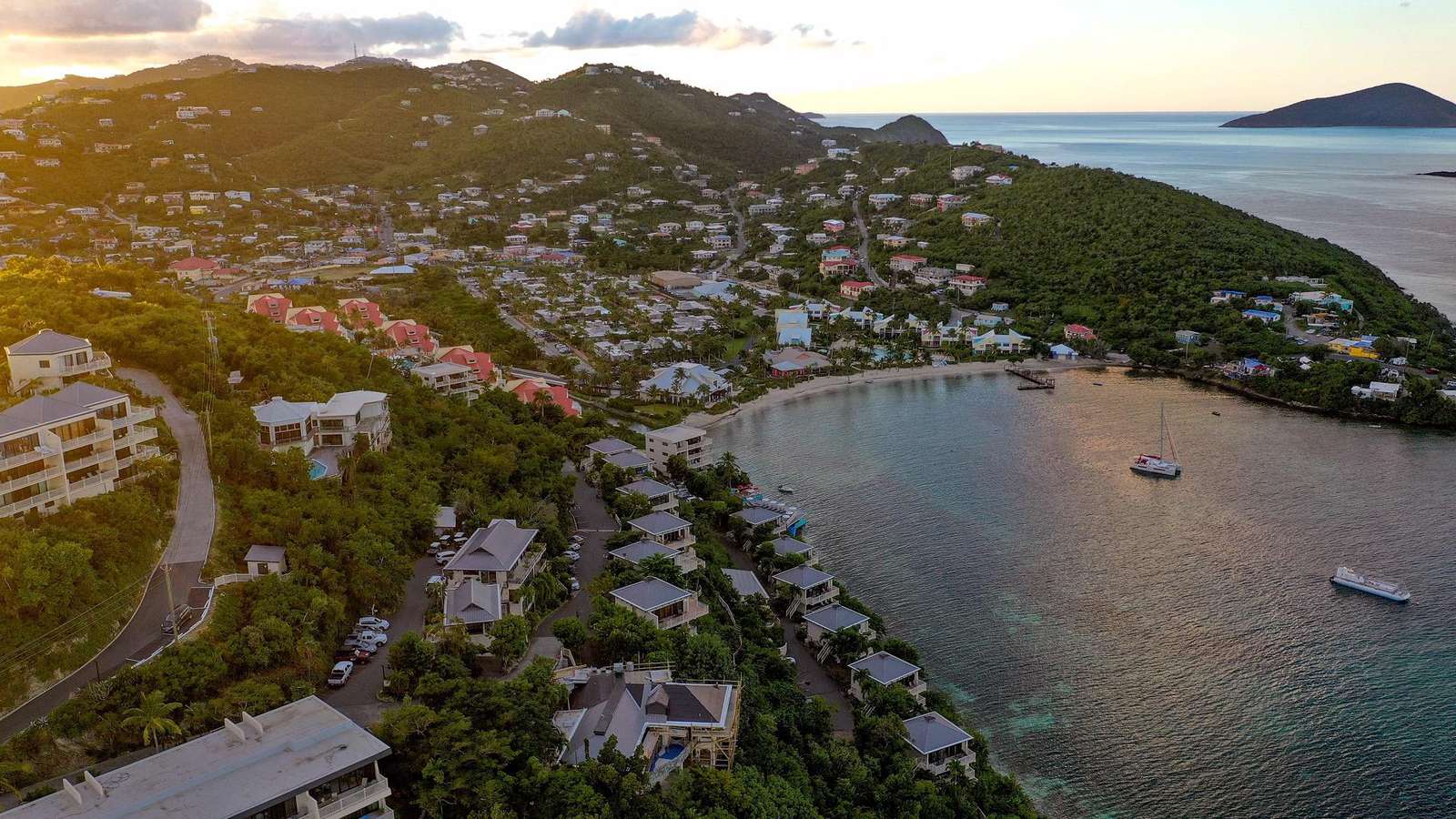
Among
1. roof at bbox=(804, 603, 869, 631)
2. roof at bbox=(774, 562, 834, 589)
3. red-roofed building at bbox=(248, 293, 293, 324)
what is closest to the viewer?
roof at bbox=(804, 603, 869, 631)

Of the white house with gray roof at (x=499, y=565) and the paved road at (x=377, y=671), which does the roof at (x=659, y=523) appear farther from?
the paved road at (x=377, y=671)

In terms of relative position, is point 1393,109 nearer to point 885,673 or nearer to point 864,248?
point 864,248

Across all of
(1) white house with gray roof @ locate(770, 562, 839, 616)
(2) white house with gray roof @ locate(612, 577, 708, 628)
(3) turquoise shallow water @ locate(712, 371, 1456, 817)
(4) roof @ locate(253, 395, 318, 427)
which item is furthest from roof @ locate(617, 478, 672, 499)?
(4) roof @ locate(253, 395, 318, 427)

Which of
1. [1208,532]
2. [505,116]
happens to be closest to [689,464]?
[1208,532]

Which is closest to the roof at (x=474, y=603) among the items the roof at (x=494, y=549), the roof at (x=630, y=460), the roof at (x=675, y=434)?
the roof at (x=494, y=549)

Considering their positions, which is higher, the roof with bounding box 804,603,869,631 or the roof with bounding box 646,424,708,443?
the roof with bounding box 646,424,708,443

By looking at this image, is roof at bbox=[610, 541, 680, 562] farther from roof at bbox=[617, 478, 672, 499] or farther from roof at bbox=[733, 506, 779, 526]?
roof at bbox=[733, 506, 779, 526]

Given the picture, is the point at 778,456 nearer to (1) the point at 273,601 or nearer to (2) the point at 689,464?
(2) the point at 689,464
